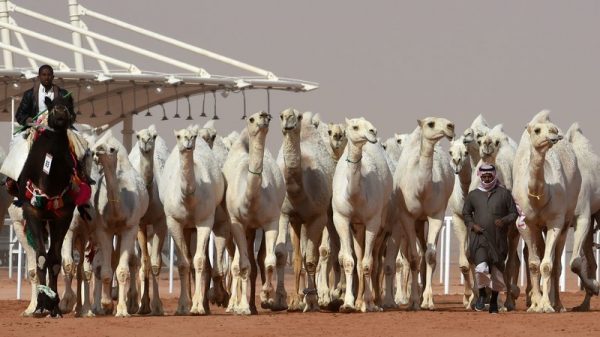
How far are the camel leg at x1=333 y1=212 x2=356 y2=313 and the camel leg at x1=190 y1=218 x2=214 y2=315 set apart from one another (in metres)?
1.54

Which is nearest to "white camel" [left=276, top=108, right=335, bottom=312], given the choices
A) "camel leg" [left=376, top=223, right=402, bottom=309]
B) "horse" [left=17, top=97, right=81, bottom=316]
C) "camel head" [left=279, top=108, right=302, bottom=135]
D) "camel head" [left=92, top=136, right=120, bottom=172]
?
"camel head" [left=279, top=108, right=302, bottom=135]

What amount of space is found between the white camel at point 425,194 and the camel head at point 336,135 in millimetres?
870

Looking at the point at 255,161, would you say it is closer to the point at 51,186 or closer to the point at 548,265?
the point at 51,186

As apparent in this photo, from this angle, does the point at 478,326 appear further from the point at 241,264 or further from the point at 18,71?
the point at 18,71

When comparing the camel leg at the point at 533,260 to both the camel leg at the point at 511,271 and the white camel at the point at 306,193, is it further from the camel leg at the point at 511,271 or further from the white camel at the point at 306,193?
the white camel at the point at 306,193

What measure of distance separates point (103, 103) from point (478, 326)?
83.3ft

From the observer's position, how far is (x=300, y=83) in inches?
1617

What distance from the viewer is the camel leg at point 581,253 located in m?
22.6

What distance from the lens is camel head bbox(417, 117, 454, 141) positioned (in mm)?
23516

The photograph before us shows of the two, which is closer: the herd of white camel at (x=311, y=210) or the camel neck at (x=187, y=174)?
the camel neck at (x=187, y=174)

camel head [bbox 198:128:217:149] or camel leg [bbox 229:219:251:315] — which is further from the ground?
camel head [bbox 198:128:217:149]

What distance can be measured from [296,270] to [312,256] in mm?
625

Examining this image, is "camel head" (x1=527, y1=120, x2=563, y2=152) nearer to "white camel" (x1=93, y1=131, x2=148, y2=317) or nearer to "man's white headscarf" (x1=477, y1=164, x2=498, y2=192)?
"man's white headscarf" (x1=477, y1=164, x2=498, y2=192)

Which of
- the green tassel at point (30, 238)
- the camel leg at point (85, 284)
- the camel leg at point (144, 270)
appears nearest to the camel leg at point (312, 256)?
the camel leg at point (144, 270)
